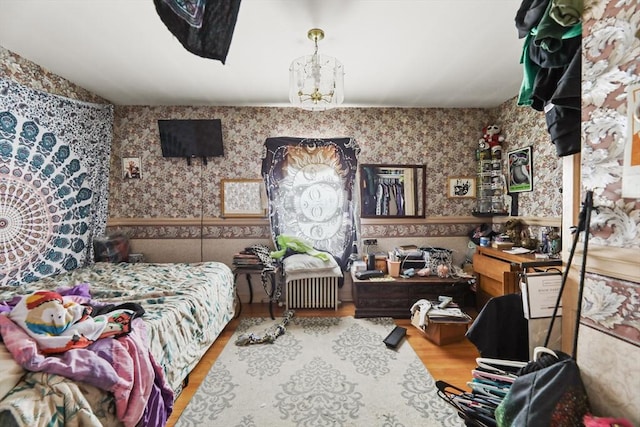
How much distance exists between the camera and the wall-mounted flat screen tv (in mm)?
3578

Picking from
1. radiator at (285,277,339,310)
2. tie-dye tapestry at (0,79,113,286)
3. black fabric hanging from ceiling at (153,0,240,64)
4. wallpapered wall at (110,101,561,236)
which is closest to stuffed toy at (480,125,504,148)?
wallpapered wall at (110,101,561,236)

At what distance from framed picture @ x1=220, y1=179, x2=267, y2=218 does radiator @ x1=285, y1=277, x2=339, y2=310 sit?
109 centimetres

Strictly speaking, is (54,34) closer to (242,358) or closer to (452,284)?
(242,358)

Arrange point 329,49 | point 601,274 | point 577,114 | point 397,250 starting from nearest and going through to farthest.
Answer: point 601,274, point 577,114, point 329,49, point 397,250

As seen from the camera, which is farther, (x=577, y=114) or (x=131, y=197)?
(x=131, y=197)

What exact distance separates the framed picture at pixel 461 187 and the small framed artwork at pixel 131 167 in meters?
4.21

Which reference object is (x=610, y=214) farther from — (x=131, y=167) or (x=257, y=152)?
(x=131, y=167)

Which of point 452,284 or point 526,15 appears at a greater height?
point 526,15

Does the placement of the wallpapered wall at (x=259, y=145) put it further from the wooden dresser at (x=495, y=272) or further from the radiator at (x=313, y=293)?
the radiator at (x=313, y=293)

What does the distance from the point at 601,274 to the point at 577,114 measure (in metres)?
0.58

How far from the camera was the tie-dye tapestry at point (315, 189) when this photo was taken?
11.9 ft

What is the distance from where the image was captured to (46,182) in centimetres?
272

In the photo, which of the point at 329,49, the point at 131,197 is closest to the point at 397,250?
the point at 329,49

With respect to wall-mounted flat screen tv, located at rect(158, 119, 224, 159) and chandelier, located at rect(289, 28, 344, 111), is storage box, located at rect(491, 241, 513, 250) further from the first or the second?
wall-mounted flat screen tv, located at rect(158, 119, 224, 159)
